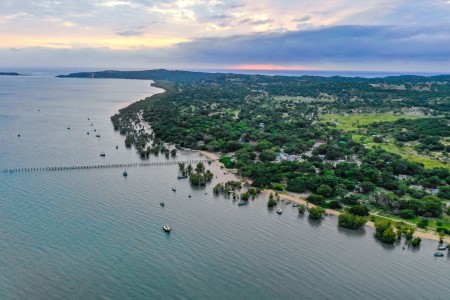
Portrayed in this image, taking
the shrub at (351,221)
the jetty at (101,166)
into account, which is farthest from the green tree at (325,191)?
the jetty at (101,166)

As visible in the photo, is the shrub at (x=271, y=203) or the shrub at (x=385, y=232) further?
the shrub at (x=271, y=203)

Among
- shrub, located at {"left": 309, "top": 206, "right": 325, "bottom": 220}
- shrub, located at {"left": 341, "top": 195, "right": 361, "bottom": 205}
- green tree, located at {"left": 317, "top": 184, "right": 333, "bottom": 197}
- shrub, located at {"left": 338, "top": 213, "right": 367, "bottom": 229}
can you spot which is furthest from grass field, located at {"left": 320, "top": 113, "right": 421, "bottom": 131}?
shrub, located at {"left": 338, "top": 213, "right": 367, "bottom": 229}

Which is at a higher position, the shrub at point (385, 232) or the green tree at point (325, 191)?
the green tree at point (325, 191)

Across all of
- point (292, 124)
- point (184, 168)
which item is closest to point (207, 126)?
point (292, 124)

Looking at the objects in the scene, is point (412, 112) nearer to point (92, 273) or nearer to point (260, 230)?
point (260, 230)

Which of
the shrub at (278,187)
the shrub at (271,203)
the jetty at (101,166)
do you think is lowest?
the shrub at (271,203)

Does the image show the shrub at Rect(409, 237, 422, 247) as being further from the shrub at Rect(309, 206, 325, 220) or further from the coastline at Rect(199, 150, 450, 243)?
the shrub at Rect(309, 206, 325, 220)

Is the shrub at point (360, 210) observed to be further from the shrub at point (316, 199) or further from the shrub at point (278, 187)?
the shrub at point (278, 187)
